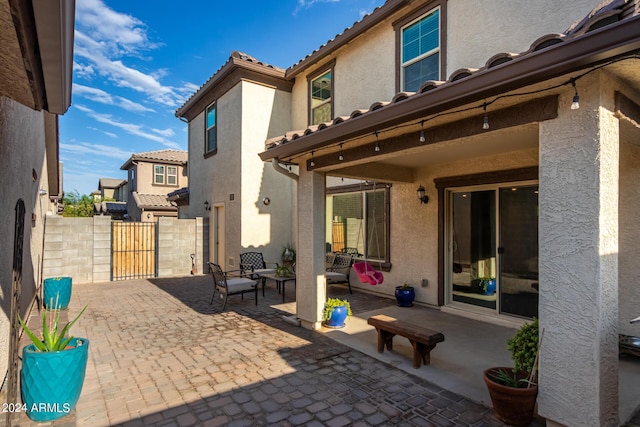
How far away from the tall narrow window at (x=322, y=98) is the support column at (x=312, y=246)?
440cm

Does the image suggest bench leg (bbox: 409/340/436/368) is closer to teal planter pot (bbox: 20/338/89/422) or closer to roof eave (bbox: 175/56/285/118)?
teal planter pot (bbox: 20/338/89/422)

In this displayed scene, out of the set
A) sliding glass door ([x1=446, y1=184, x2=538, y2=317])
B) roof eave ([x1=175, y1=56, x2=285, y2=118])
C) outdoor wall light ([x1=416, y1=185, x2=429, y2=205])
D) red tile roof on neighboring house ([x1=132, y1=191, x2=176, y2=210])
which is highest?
roof eave ([x1=175, y1=56, x2=285, y2=118])

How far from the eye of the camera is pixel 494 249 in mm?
6500

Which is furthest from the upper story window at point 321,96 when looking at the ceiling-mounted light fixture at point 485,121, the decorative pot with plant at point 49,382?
the decorative pot with plant at point 49,382

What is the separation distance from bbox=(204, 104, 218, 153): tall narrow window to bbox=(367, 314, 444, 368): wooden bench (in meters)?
10.2

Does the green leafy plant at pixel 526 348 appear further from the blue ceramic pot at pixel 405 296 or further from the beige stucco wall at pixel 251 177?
the beige stucco wall at pixel 251 177

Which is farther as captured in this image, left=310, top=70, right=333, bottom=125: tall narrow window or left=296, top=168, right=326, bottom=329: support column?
left=310, top=70, right=333, bottom=125: tall narrow window

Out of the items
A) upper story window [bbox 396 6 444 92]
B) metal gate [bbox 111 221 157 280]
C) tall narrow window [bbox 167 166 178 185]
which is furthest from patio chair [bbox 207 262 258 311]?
tall narrow window [bbox 167 166 178 185]

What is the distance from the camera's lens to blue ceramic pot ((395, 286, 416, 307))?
740 cm

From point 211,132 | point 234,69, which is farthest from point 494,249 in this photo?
point 211,132

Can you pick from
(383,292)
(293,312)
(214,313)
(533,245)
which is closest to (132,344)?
(214,313)

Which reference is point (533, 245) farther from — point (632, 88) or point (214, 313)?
point (214, 313)

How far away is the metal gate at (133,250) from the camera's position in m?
11.4

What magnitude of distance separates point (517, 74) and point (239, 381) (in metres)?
4.24
